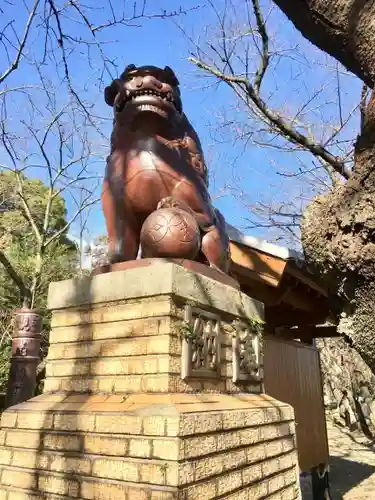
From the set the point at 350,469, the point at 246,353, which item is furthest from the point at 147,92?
the point at 350,469

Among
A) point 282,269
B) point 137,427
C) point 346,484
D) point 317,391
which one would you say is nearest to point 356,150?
point 137,427

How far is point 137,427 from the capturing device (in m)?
2.36

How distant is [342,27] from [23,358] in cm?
619

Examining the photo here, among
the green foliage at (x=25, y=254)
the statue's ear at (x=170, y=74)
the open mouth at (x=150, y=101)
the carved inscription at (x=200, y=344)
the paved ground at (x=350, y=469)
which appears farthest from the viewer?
the green foliage at (x=25, y=254)

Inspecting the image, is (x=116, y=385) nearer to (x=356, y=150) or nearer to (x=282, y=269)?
(x=356, y=150)

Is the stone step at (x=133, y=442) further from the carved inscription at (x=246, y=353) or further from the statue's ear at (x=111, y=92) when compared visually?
the statue's ear at (x=111, y=92)

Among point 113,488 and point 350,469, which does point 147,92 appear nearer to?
point 113,488

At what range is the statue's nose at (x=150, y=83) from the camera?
346 centimetres

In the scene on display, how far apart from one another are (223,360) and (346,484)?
771cm

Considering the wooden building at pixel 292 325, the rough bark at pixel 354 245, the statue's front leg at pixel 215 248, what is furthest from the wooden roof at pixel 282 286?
the rough bark at pixel 354 245

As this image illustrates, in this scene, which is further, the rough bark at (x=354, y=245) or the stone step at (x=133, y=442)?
the stone step at (x=133, y=442)

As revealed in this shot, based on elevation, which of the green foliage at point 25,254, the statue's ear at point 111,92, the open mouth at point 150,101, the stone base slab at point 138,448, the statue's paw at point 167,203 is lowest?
the stone base slab at point 138,448

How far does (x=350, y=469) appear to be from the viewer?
10.3 meters

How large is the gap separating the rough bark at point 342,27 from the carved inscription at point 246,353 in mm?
2040
